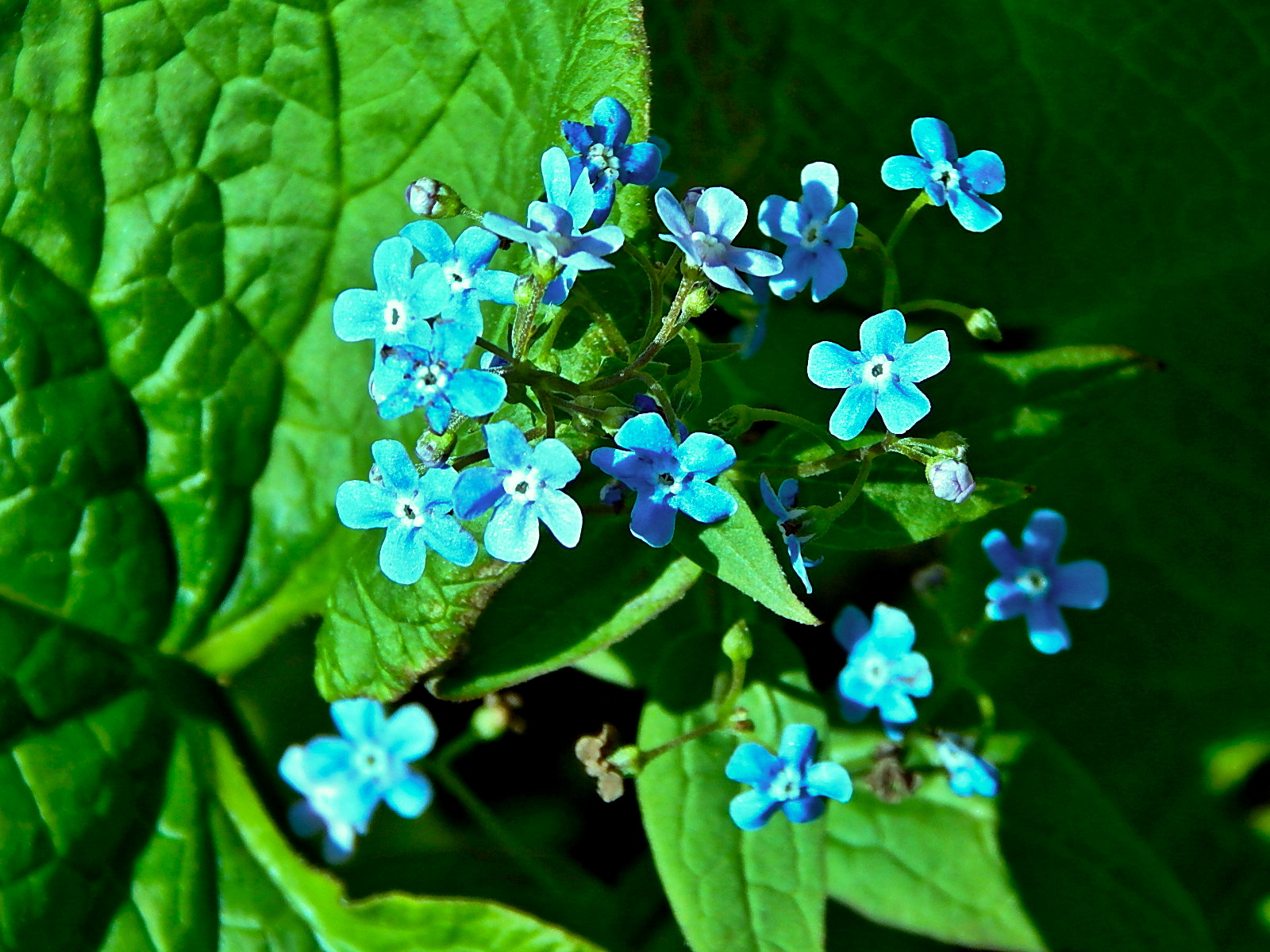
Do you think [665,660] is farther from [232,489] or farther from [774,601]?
[232,489]

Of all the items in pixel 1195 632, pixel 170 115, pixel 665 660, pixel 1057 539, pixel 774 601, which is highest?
pixel 170 115

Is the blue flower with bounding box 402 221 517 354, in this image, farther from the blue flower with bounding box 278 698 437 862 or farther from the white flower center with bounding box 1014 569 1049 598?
the white flower center with bounding box 1014 569 1049 598

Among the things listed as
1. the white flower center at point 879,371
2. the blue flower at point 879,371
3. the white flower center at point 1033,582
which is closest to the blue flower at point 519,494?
the blue flower at point 879,371

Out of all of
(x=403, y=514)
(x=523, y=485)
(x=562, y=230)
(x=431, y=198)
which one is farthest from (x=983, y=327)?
(x=403, y=514)

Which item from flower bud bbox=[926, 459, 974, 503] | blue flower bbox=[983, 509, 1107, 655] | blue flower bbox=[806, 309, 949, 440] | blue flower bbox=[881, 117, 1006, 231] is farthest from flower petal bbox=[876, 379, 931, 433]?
blue flower bbox=[983, 509, 1107, 655]

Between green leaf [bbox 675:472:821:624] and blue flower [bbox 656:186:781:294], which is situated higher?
blue flower [bbox 656:186:781:294]

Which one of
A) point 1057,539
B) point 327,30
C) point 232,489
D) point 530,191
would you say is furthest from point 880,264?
point 232,489

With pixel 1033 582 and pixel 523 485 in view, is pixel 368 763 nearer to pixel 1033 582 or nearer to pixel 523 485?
pixel 523 485
